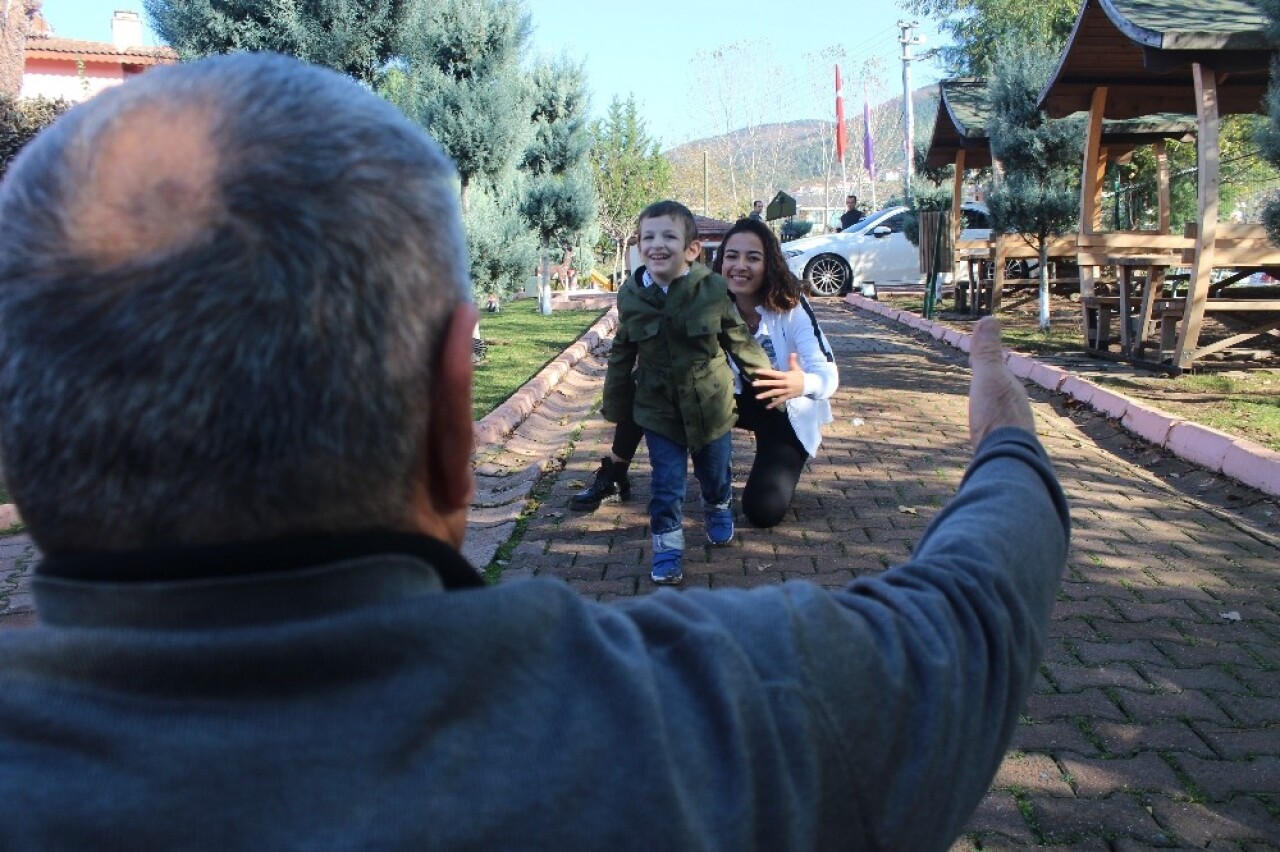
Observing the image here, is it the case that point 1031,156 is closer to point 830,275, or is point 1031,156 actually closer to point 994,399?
point 830,275

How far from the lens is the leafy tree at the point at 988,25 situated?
79.7 feet

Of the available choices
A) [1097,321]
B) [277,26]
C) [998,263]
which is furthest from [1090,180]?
[277,26]

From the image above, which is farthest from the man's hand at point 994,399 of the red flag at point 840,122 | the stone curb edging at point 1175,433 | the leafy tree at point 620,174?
the red flag at point 840,122

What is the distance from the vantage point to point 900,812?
3.71 ft

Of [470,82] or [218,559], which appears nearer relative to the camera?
[218,559]

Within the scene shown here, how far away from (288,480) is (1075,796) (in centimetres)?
291

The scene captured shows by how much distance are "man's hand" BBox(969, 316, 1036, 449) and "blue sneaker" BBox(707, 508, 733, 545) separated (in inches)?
160

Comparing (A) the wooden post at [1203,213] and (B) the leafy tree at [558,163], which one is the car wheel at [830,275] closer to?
(B) the leafy tree at [558,163]

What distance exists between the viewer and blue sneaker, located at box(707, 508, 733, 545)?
19.0ft

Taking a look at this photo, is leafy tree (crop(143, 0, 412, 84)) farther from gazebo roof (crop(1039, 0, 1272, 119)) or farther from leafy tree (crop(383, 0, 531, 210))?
gazebo roof (crop(1039, 0, 1272, 119))

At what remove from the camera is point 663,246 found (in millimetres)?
5418

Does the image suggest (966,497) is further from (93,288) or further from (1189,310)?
(1189,310)

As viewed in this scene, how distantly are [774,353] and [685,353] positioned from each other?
0.83m

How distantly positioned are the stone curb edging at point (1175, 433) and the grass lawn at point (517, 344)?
4399 millimetres
